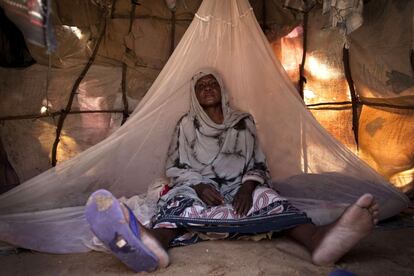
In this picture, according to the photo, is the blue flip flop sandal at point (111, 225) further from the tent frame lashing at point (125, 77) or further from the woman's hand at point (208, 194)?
the tent frame lashing at point (125, 77)

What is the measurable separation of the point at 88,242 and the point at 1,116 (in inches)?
61.0

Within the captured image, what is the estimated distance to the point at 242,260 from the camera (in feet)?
5.36

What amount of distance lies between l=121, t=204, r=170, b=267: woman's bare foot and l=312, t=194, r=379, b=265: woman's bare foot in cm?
59

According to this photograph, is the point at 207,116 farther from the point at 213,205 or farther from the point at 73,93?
the point at 73,93

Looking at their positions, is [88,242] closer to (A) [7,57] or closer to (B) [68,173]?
(B) [68,173]

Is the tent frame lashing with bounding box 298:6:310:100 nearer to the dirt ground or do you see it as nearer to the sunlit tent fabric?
the sunlit tent fabric

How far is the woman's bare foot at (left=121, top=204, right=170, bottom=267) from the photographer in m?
1.43

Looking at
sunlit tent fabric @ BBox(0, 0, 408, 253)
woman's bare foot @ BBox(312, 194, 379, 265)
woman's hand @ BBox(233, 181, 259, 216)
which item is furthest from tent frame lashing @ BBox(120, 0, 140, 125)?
woman's bare foot @ BBox(312, 194, 379, 265)

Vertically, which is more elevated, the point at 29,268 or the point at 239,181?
the point at 239,181

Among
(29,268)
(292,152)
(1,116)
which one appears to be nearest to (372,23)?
(292,152)

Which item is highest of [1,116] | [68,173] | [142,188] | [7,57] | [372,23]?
[372,23]

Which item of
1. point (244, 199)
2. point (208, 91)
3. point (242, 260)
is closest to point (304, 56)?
Result: point (208, 91)

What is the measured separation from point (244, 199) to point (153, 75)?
5.29 feet

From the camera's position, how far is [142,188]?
250 cm
